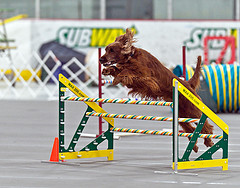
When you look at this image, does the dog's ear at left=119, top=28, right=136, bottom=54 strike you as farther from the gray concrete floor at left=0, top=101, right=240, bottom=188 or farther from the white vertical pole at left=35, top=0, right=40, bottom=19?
the white vertical pole at left=35, top=0, right=40, bottom=19

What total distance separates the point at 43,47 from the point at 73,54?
1221 mm

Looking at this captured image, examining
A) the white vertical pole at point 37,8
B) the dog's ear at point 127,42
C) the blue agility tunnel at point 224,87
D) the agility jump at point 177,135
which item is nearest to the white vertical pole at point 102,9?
the white vertical pole at point 37,8

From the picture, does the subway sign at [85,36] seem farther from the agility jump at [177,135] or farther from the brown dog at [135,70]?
the brown dog at [135,70]

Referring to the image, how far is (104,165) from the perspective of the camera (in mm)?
7133

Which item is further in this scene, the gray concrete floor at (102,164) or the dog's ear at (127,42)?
the dog's ear at (127,42)

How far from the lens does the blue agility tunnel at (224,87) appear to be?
43.5 ft

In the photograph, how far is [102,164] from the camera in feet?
23.6

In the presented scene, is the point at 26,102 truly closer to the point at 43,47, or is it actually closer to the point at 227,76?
the point at 227,76

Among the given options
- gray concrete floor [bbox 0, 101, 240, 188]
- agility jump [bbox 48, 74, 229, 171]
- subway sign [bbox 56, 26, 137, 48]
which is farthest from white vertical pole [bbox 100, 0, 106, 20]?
agility jump [bbox 48, 74, 229, 171]

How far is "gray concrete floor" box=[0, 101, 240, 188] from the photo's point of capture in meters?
6.15

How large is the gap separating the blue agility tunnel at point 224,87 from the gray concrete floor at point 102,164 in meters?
1.67

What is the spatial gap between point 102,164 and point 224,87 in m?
6.63

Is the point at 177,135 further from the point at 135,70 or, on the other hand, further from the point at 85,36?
the point at 85,36

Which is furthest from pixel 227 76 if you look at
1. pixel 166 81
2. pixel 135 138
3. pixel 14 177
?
pixel 14 177
